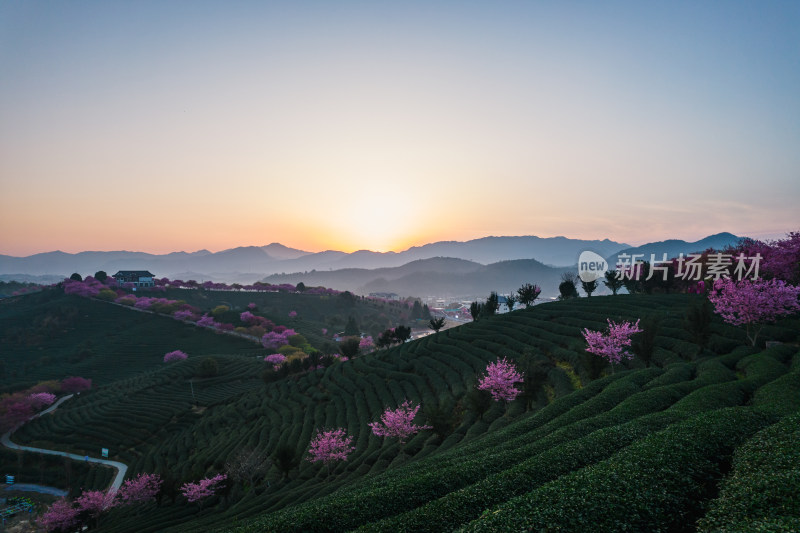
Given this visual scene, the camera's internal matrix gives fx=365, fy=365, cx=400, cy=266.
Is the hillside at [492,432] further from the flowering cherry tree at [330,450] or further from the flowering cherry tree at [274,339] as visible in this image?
the flowering cherry tree at [274,339]

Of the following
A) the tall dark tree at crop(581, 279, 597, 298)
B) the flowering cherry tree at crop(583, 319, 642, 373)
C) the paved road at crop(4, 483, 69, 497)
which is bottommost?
the paved road at crop(4, 483, 69, 497)

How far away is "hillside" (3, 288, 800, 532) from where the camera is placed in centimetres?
959

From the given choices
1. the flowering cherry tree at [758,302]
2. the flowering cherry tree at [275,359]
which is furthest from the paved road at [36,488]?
the flowering cherry tree at [758,302]

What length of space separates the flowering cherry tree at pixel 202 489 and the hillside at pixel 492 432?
1251 mm

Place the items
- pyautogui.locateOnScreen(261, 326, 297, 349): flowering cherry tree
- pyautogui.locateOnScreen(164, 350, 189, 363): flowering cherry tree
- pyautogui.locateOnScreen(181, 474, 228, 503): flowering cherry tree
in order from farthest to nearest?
pyautogui.locateOnScreen(261, 326, 297, 349): flowering cherry tree, pyautogui.locateOnScreen(164, 350, 189, 363): flowering cherry tree, pyautogui.locateOnScreen(181, 474, 228, 503): flowering cherry tree

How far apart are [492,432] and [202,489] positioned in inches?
1049

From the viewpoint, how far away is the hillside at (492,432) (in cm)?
959

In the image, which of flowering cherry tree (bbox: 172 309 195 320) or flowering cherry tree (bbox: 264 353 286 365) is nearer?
flowering cherry tree (bbox: 264 353 286 365)

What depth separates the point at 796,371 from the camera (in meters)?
20.1

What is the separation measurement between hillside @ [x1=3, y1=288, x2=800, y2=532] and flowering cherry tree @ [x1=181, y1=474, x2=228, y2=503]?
49.3 inches

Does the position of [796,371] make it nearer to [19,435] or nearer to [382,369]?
[382,369]

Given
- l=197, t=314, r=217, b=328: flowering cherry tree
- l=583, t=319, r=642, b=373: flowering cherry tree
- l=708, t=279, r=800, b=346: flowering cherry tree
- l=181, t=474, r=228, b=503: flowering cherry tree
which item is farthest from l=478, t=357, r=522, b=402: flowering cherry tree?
l=197, t=314, r=217, b=328: flowering cherry tree

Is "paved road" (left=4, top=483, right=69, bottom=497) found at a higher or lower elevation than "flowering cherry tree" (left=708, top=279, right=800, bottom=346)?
lower

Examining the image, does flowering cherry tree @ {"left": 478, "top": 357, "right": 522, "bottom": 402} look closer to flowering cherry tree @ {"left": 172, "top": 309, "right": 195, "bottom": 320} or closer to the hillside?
the hillside
